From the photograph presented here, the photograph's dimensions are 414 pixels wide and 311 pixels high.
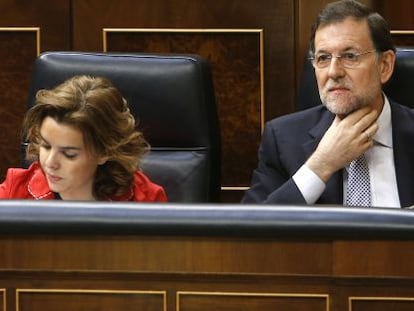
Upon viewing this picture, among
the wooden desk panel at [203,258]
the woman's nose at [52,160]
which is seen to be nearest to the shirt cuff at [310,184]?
the woman's nose at [52,160]

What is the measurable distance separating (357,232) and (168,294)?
191 mm

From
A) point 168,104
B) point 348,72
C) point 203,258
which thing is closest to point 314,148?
point 348,72

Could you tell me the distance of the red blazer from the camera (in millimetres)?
1711

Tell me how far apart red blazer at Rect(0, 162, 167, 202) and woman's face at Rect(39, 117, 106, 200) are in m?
0.07

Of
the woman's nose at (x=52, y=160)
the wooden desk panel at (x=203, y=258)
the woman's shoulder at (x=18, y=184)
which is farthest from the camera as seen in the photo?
the woman's shoulder at (x=18, y=184)

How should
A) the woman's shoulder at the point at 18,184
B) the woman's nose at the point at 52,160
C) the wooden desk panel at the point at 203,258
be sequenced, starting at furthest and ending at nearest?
the woman's shoulder at the point at 18,184
the woman's nose at the point at 52,160
the wooden desk panel at the point at 203,258

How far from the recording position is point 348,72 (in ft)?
5.81

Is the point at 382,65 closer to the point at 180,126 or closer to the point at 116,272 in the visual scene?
the point at 180,126

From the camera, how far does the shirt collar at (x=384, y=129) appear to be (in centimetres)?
178

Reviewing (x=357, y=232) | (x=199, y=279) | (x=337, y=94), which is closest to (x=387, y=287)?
(x=357, y=232)

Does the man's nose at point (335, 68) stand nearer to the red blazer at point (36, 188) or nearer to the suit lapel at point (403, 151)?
the suit lapel at point (403, 151)

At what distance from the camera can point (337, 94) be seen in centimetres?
175

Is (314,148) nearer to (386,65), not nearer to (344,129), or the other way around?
(344,129)

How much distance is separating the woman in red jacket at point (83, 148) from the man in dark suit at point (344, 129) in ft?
0.62
